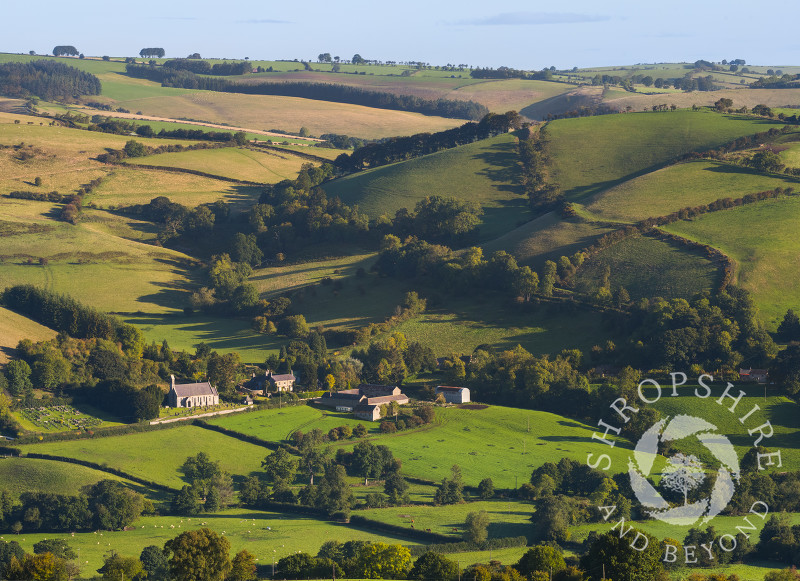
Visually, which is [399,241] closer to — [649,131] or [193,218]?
[193,218]

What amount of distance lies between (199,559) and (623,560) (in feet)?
68.7

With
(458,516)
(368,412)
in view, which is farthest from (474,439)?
(458,516)

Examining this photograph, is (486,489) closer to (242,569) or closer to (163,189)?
(242,569)

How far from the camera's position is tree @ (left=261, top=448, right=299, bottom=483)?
272 feet

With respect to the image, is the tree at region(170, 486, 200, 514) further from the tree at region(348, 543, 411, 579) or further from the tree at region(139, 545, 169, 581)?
the tree at region(348, 543, 411, 579)

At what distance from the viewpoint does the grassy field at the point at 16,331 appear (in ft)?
355

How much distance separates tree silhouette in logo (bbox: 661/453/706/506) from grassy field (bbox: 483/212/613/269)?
46.1m

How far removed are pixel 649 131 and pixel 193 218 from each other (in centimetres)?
6639

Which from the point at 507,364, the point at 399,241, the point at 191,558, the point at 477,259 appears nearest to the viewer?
the point at 191,558

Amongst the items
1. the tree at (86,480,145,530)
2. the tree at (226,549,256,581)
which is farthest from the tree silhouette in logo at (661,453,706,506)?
the tree at (86,480,145,530)

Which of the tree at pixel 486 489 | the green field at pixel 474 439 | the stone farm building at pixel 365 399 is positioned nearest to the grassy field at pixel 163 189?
the stone farm building at pixel 365 399

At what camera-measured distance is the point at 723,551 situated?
6762 centimetres

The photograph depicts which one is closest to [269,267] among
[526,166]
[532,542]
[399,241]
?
[399,241]

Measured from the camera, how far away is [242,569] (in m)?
60.7
